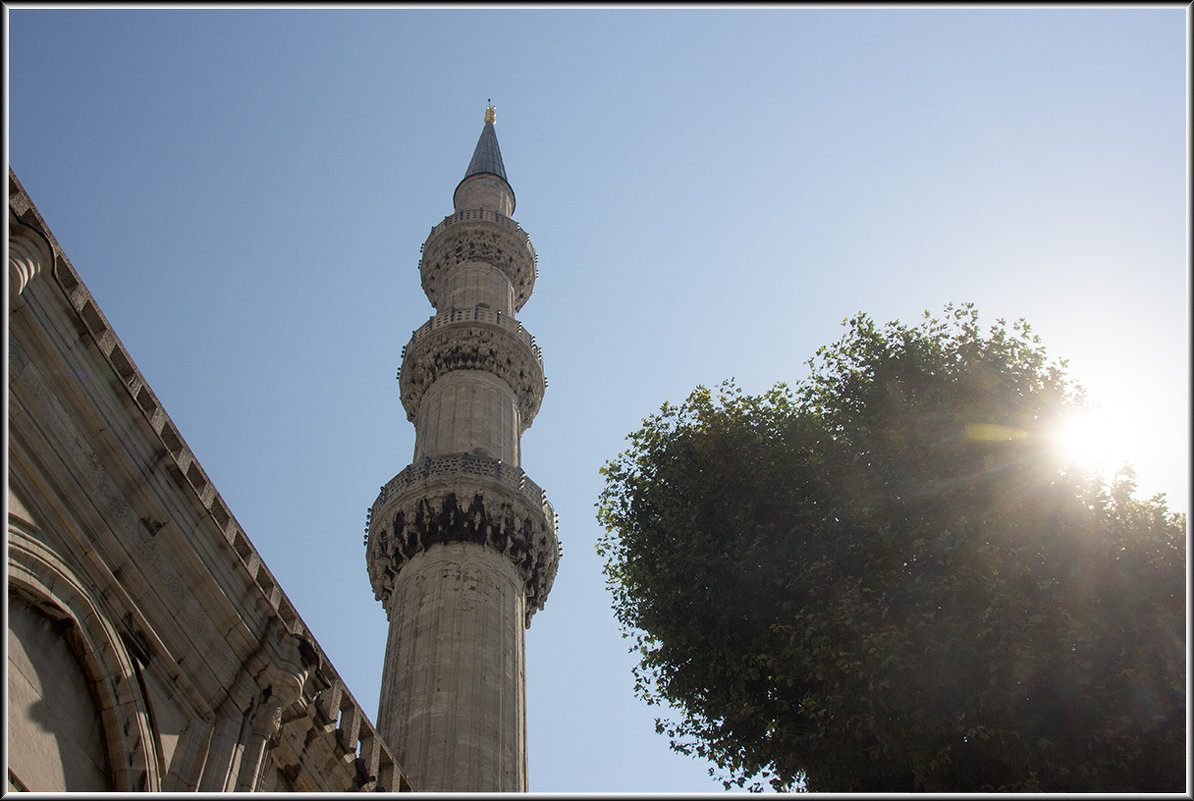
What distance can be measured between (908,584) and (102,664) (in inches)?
390

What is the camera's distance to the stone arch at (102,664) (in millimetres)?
8531

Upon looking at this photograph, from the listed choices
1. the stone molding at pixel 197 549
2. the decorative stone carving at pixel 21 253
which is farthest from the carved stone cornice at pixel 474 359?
the decorative stone carving at pixel 21 253

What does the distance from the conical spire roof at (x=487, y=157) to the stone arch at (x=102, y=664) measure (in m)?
33.6

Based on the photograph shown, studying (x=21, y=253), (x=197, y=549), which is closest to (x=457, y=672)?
(x=197, y=549)

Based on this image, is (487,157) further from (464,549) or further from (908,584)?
(908,584)

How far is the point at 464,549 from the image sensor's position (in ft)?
78.3

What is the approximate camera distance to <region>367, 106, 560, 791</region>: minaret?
20859mm

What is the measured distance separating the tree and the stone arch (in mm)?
8085

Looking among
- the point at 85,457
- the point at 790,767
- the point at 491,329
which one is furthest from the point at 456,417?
the point at 85,457

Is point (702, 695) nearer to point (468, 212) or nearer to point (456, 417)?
point (456, 417)

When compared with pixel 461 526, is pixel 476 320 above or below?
above

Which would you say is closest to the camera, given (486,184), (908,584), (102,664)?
(102,664)

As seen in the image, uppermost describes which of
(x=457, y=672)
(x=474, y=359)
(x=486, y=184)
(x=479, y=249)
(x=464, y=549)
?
(x=486, y=184)

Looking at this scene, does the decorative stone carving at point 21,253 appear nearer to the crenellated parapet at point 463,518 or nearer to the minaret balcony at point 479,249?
the crenellated parapet at point 463,518
